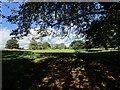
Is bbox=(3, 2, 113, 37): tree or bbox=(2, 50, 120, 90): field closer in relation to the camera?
bbox=(2, 50, 120, 90): field

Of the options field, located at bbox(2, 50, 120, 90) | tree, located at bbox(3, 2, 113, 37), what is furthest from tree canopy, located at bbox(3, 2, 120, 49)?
field, located at bbox(2, 50, 120, 90)

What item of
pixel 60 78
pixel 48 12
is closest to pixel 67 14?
pixel 48 12

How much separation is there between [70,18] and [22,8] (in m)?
5.01

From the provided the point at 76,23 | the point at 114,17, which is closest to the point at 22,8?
the point at 76,23

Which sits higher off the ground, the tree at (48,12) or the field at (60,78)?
the tree at (48,12)

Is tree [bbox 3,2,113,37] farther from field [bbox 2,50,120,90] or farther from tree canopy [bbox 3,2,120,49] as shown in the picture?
field [bbox 2,50,120,90]

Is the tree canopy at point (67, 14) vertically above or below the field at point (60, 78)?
above

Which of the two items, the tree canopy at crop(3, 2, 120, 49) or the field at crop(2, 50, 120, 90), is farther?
the tree canopy at crop(3, 2, 120, 49)

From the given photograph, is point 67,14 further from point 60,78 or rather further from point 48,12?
point 60,78

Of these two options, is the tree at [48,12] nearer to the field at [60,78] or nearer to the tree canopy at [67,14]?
the tree canopy at [67,14]

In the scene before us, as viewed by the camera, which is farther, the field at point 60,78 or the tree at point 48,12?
the tree at point 48,12

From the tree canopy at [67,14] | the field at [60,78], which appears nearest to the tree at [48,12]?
the tree canopy at [67,14]

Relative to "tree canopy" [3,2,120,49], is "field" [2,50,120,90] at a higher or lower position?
lower

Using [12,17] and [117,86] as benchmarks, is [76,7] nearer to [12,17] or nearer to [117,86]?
[12,17]
